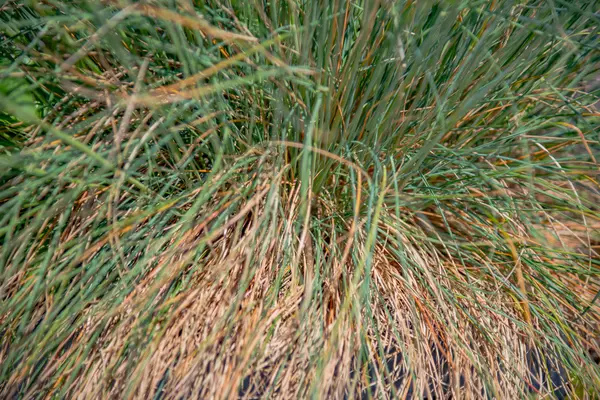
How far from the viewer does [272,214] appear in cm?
73

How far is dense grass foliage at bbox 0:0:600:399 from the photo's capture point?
65 cm

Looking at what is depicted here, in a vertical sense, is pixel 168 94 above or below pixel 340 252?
above

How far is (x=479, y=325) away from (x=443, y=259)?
0.61ft

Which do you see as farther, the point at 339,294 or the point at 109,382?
the point at 339,294

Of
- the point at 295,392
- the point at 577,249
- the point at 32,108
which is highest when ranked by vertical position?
the point at 32,108

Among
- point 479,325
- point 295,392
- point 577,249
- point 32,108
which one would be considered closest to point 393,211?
point 479,325

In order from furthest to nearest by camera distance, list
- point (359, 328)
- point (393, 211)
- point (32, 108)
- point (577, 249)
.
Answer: point (577, 249) < point (393, 211) < point (32, 108) < point (359, 328)

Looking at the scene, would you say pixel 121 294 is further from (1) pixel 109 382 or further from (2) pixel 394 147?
(2) pixel 394 147

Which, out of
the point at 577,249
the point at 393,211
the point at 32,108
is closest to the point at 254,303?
the point at 393,211

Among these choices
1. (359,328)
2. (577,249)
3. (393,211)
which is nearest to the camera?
(359,328)

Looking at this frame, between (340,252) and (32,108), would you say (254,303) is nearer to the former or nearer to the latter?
(340,252)

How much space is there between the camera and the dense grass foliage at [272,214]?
0.65 m

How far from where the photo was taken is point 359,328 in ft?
2.11

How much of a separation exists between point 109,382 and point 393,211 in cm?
57
